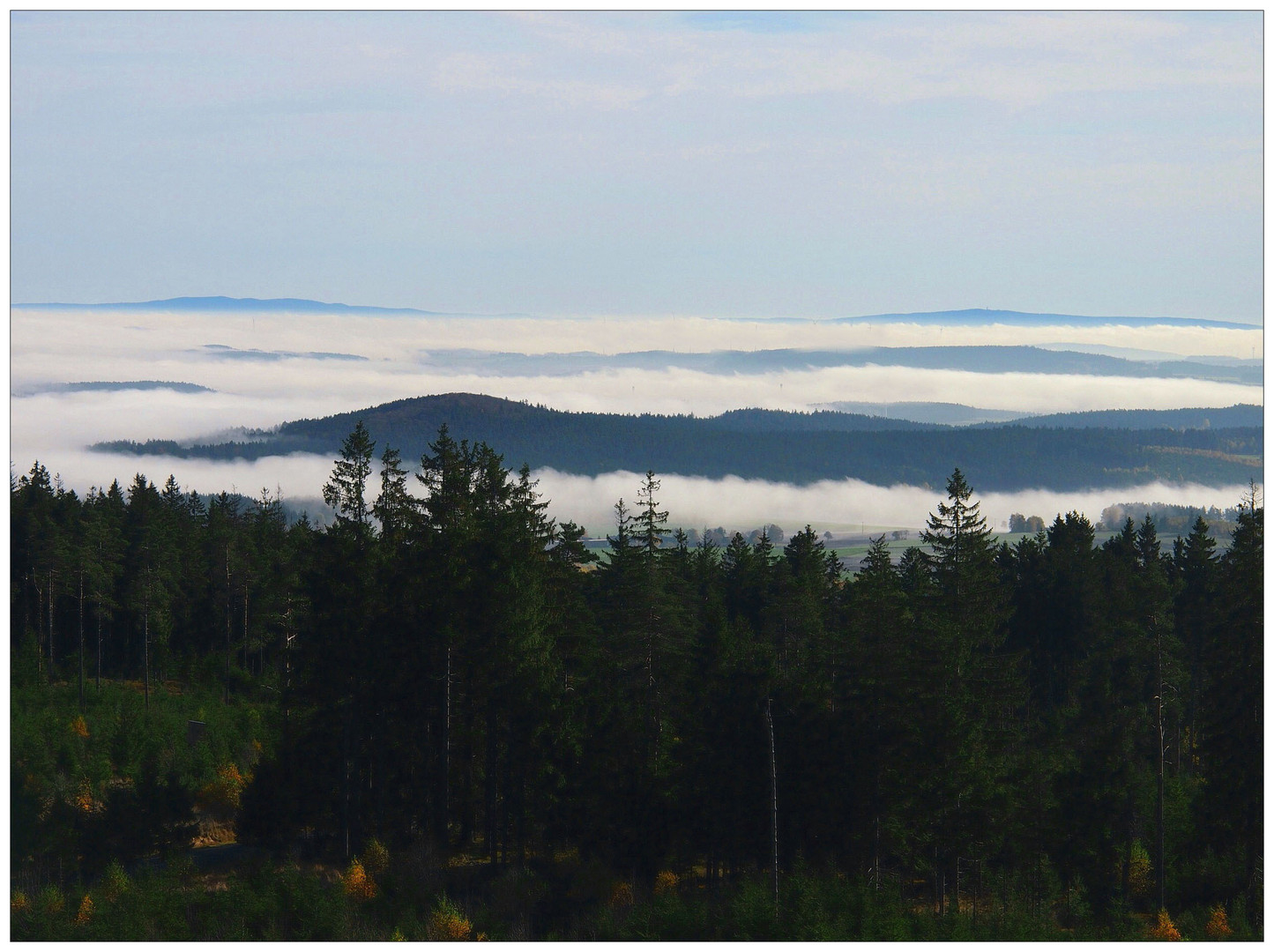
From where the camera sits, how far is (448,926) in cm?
2634

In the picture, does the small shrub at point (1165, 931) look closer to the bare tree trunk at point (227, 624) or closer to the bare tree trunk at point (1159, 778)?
the bare tree trunk at point (1159, 778)

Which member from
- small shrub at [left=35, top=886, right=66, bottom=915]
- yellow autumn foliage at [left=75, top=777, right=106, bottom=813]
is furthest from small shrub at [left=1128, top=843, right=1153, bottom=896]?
yellow autumn foliage at [left=75, top=777, right=106, bottom=813]

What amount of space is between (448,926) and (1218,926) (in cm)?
1817

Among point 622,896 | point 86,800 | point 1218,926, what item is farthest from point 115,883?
point 1218,926

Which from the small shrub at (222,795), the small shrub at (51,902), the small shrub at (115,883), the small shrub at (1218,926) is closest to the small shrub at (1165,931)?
the small shrub at (1218,926)

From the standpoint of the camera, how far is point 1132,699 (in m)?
43.8

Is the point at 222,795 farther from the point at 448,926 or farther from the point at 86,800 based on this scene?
the point at 448,926

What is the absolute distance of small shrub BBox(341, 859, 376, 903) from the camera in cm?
2902

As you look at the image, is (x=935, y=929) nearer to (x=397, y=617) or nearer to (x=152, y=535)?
(x=397, y=617)

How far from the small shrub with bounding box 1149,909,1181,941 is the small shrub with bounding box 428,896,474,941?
16.4 meters

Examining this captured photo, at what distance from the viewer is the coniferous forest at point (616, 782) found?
27.3 metres

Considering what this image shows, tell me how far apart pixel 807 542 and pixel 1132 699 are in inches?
1010

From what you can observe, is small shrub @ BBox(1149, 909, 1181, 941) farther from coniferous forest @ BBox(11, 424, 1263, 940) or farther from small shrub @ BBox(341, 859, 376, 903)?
small shrub @ BBox(341, 859, 376, 903)

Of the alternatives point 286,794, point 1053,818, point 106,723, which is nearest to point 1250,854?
point 1053,818
